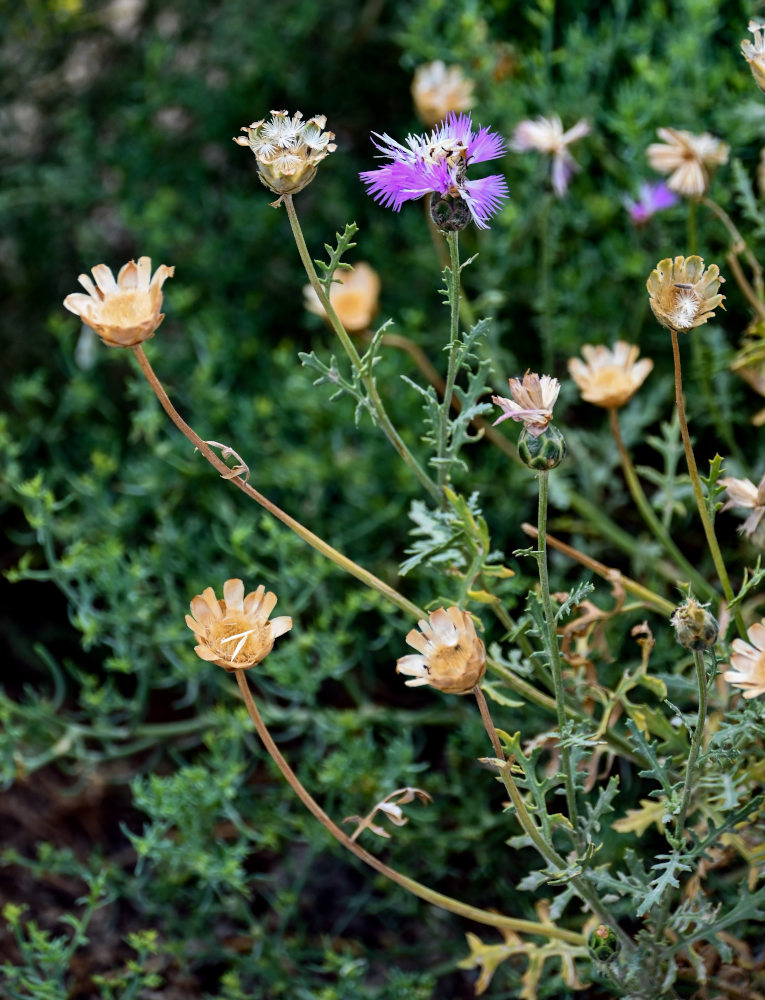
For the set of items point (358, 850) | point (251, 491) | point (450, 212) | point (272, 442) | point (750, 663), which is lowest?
point (272, 442)

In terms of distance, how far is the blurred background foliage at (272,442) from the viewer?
1108 mm

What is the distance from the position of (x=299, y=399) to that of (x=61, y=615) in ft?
1.80

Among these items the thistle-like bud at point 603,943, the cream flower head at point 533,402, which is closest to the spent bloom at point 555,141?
the cream flower head at point 533,402

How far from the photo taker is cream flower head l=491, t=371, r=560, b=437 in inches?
25.2

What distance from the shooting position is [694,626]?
63 cm

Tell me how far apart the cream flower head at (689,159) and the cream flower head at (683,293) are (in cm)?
37

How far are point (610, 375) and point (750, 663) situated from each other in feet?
1.04

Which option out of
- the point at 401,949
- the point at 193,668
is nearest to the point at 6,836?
the point at 193,668

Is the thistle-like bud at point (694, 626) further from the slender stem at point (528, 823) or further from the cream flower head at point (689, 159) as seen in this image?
the cream flower head at point (689, 159)

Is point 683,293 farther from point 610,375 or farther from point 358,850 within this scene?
point 358,850

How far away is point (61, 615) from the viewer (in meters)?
1.62

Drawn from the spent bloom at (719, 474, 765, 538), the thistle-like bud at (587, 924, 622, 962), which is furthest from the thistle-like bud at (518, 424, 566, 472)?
the thistle-like bud at (587, 924, 622, 962)

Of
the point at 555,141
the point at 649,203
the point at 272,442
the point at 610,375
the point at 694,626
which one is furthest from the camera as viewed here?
the point at 272,442

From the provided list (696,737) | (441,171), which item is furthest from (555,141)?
(696,737)
